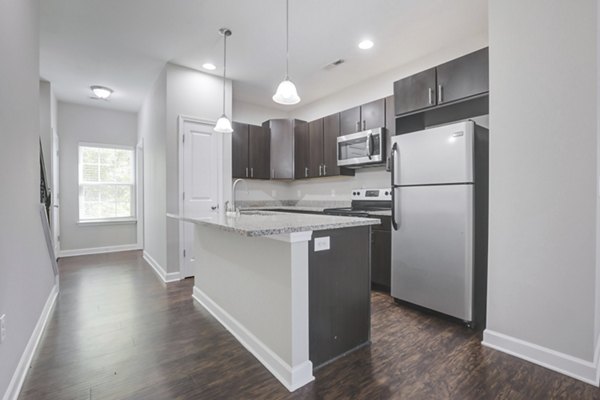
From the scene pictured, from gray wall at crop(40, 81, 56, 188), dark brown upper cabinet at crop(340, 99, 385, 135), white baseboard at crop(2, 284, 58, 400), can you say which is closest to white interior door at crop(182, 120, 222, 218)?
white baseboard at crop(2, 284, 58, 400)

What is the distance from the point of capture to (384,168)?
3.92 meters

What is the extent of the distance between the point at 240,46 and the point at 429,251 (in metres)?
2.98

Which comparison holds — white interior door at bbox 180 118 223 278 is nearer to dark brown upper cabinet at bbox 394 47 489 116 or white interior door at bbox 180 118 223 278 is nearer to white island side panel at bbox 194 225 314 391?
white island side panel at bbox 194 225 314 391

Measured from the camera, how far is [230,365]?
6.08ft

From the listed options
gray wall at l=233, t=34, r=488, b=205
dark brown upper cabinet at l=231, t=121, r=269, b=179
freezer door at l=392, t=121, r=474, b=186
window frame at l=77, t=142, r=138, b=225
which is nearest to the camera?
freezer door at l=392, t=121, r=474, b=186

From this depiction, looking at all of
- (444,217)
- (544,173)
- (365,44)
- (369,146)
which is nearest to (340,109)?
(369,146)

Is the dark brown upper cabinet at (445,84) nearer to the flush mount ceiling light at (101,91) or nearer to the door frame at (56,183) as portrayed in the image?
the flush mount ceiling light at (101,91)

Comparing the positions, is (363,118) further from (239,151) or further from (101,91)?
(101,91)

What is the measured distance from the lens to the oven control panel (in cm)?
370

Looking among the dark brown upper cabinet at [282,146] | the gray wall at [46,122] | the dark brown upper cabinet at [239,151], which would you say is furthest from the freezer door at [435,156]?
the gray wall at [46,122]

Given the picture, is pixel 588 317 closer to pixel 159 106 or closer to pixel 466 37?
pixel 466 37

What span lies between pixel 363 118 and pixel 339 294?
2.62 metres

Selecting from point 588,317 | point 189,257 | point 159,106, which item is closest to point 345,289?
point 588,317

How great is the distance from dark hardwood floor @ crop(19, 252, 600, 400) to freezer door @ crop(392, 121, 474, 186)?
49.4 inches
